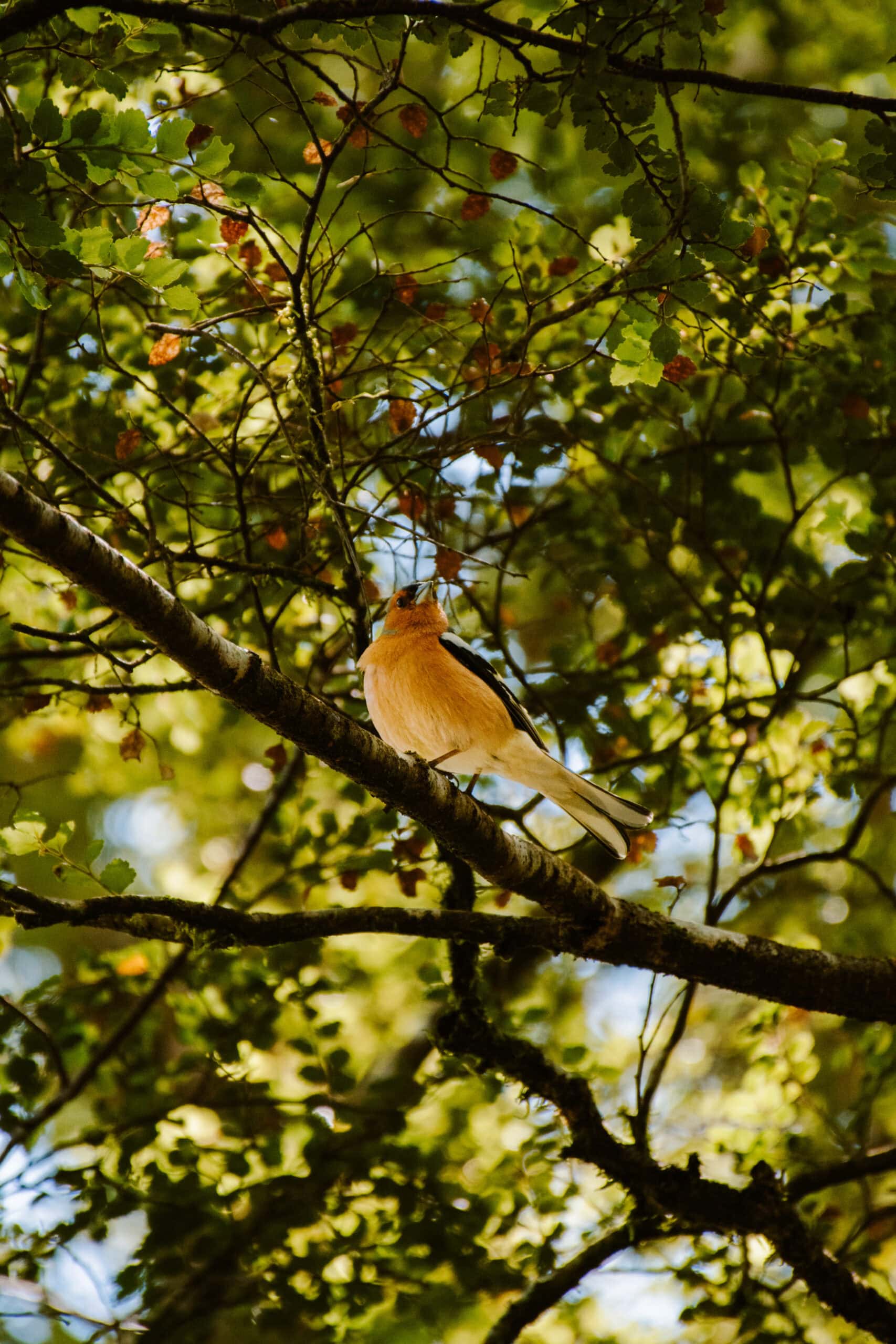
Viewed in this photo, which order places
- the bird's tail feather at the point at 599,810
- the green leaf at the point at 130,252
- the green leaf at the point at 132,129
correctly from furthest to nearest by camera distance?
the bird's tail feather at the point at 599,810 < the green leaf at the point at 130,252 < the green leaf at the point at 132,129

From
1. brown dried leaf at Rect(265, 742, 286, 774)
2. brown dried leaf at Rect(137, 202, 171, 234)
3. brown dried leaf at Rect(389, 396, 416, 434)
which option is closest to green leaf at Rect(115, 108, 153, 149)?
brown dried leaf at Rect(137, 202, 171, 234)

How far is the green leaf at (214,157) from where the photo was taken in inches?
119

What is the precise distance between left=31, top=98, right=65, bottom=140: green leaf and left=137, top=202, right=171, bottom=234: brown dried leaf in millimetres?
942

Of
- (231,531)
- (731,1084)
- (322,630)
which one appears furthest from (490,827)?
(731,1084)

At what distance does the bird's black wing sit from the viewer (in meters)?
4.80

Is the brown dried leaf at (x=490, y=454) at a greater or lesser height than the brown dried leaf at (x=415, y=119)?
lesser

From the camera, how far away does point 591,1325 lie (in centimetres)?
676

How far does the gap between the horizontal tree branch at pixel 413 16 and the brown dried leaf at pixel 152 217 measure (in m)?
0.99

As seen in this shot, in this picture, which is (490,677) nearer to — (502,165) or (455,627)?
(455,627)

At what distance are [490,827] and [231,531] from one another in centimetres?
142

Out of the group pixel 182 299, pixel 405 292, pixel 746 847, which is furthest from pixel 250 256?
pixel 746 847

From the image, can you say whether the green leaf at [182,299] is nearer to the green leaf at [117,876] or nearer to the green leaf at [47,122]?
the green leaf at [47,122]

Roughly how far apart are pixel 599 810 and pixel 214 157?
3046 millimetres

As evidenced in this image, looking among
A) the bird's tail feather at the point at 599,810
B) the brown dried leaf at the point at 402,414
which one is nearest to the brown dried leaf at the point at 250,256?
the brown dried leaf at the point at 402,414
